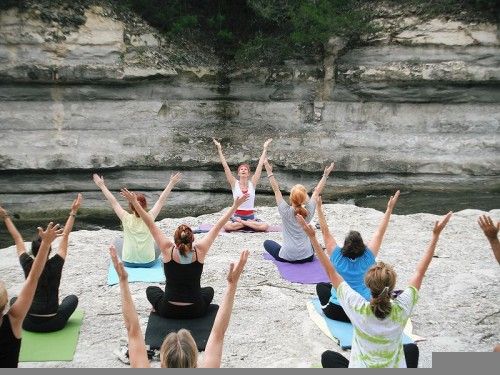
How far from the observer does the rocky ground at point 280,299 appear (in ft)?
20.4

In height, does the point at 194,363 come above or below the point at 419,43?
below

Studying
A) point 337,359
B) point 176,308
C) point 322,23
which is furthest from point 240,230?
point 322,23

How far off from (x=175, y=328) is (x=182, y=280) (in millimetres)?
433

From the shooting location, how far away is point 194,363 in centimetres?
326

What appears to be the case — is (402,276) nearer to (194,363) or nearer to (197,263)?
(197,263)

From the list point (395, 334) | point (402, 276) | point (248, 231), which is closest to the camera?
point (395, 334)

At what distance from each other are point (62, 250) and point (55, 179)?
37.4ft

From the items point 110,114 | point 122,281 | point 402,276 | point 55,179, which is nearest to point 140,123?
point 110,114

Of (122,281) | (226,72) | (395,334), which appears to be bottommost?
(395,334)

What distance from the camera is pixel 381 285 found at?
4070mm

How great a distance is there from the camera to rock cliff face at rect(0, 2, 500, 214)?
55.3 feet

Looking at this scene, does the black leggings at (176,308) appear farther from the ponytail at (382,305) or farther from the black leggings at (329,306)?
the ponytail at (382,305)

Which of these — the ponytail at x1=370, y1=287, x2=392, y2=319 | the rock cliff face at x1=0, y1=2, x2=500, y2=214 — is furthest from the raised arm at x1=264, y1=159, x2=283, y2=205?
the rock cliff face at x1=0, y1=2, x2=500, y2=214

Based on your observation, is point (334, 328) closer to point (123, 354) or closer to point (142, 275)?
point (123, 354)
